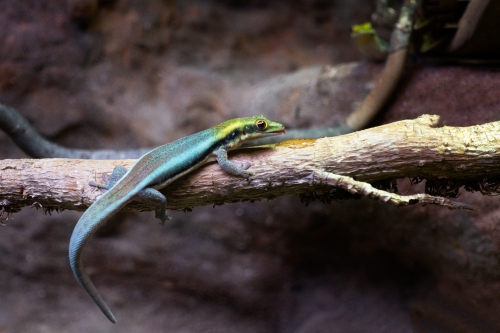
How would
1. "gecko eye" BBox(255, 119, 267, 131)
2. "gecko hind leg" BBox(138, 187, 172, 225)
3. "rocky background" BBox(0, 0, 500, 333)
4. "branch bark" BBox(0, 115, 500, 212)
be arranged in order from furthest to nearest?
"rocky background" BBox(0, 0, 500, 333), "gecko eye" BBox(255, 119, 267, 131), "gecko hind leg" BBox(138, 187, 172, 225), "branch bark" BBox(0, 115, 500, 212)

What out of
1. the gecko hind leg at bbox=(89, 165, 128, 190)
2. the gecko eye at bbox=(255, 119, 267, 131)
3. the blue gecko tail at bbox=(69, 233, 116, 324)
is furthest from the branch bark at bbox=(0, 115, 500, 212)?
the blue gecko tail at bbox=(69, 233, 116, 324)

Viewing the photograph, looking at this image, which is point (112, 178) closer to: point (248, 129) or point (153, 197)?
point (153, 197)

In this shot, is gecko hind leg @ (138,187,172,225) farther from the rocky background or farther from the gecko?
the rocky background

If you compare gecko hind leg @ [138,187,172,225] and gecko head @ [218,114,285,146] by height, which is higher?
gecko head @ [218,114,285,146]

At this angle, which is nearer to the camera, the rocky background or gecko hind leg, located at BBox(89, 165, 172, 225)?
gecko hind leg, located at BBox(89, 165, 172, 225)

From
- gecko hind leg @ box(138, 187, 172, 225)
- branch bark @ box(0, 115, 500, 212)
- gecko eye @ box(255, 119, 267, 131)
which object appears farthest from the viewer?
gecko eye @ box(255, 119, 267, 131)


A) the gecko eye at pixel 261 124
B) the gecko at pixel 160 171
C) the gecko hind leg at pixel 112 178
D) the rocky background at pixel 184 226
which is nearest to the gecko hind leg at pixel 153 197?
the gecko at pixel 160 171
